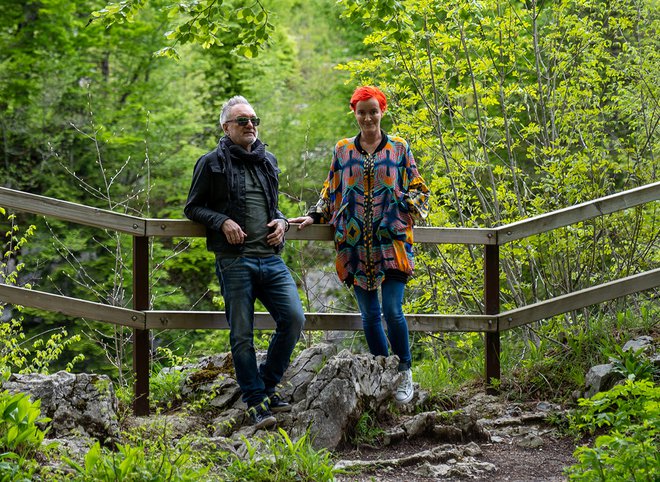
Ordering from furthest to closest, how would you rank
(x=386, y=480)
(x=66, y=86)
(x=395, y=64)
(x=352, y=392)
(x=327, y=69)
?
1. (x=327, y=69)
2. (x=66, y=86)
3. (x=395, y=64)
4. (x=352, y=392)
5. (x=386, y=480)

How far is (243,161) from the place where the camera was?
4922 millimetres

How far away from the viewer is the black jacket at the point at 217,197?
4.84 metres

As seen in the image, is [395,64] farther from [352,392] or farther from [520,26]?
[352,392]

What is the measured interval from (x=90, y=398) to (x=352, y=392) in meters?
1.36

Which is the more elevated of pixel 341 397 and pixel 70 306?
pixel 70 306

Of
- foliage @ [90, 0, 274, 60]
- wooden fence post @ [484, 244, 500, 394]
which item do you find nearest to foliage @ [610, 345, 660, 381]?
wooden fence post @ [484, 244, 500, 394]

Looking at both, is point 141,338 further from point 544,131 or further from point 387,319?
point 544,131

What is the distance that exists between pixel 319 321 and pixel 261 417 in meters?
0.82

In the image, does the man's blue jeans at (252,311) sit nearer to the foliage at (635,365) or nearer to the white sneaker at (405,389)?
the white sneaker at (405,389)

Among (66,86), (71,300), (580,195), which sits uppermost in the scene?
(66,86)

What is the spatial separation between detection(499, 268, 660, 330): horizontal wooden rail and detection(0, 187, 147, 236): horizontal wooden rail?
240cm

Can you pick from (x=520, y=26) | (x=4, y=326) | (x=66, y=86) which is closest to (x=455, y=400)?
(x=4, y=326)

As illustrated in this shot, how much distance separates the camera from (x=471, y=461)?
4594mm

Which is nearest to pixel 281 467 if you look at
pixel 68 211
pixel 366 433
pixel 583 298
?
pixel 366 433
